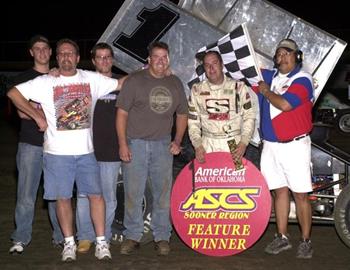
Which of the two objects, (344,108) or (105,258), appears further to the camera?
(344,108)

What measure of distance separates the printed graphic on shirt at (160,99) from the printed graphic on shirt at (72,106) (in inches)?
21.6

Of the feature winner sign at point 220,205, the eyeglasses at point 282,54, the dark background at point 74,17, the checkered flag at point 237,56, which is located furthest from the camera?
the dark background at point 74,17

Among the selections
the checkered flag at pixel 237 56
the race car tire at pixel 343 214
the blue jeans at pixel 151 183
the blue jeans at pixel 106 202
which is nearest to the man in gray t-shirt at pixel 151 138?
the blue jeans at pixel 151 183

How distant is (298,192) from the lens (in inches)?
209

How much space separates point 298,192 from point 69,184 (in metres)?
1.97

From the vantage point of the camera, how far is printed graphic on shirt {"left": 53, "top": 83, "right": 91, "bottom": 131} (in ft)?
16.7

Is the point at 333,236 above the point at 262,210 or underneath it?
underneath

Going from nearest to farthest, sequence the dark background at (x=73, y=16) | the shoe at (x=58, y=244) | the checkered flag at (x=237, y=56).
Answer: the checkered flag at (x=237, y=56), the shoe at (x=58, y=244), the dark background at (x=73, y=16)

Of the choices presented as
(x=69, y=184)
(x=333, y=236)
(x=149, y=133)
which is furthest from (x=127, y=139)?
(x=333, y=236)

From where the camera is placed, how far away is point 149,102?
5.30 metres

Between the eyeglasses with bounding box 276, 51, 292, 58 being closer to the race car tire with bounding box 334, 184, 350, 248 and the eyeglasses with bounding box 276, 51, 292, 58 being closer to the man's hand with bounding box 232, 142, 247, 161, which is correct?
the man's hand with bounding box 232, 142, 247, 161

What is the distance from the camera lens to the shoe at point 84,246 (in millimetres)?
5520

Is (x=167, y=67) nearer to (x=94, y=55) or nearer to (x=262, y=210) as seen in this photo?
(x=94, y=55)

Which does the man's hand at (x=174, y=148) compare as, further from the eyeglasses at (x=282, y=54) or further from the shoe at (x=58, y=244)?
the shoe at (x=58, y=244)
